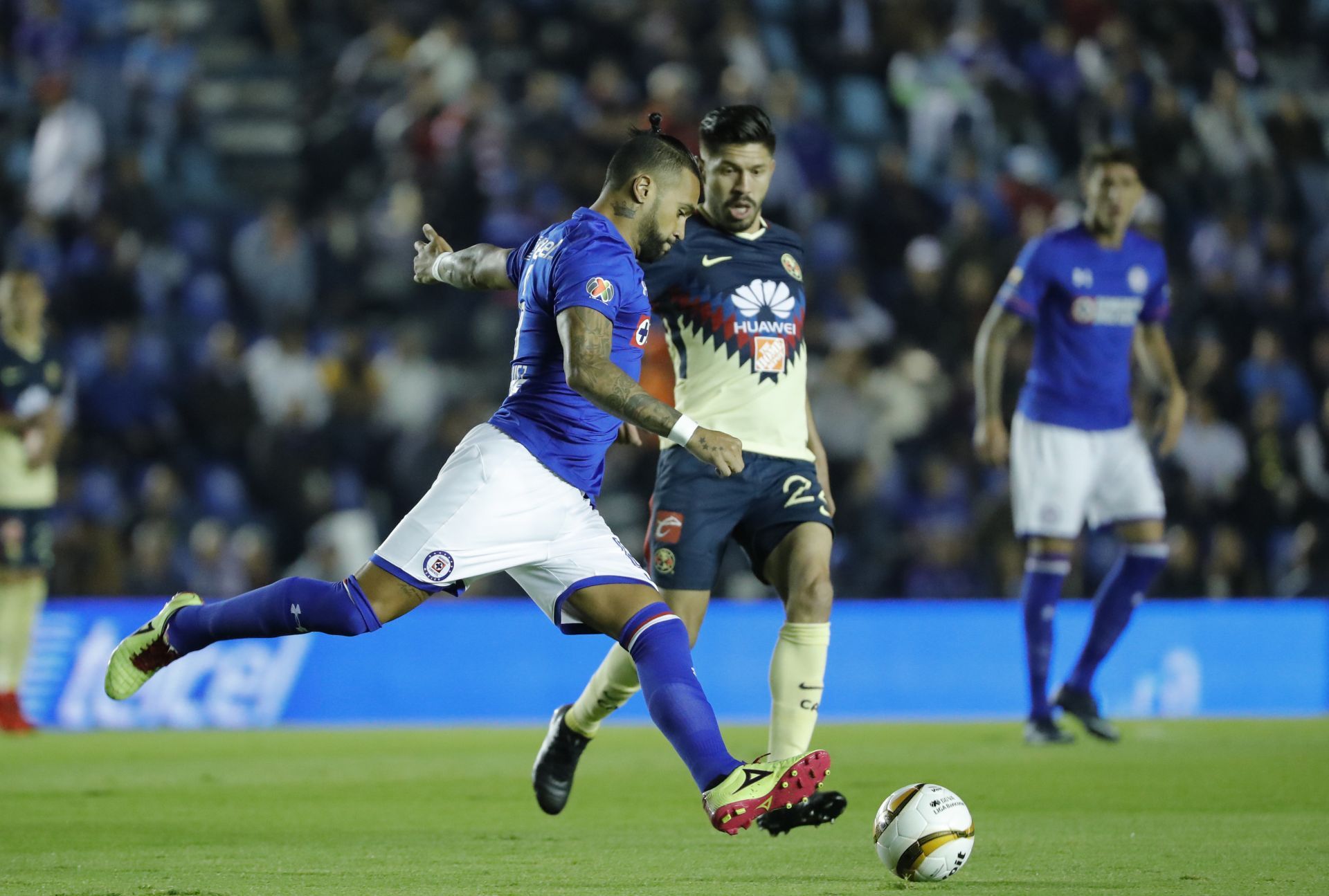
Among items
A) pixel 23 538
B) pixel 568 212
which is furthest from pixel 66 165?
pixel 23 538

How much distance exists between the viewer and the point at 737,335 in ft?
21.6

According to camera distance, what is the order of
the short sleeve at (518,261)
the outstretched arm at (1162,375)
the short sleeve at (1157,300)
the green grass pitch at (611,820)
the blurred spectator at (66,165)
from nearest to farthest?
1. the green grass pitch at (611,820)
2. the short sleeve at (518,261)
3. the short sleeve at (1157,300)
4. the outstretched arm at (1162,375)
5. the blurred spectator at (66,165)

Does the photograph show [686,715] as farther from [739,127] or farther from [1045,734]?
[1045,734]

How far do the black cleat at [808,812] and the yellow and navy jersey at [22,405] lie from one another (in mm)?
7281

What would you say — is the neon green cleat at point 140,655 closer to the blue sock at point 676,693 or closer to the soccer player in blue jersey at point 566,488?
the soccer player in blue jersey at point 566,488

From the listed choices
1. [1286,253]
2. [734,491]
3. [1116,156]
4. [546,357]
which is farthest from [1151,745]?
[1286,253]

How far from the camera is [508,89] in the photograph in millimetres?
17328

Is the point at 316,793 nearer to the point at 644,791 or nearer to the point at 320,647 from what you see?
the point at 644,791

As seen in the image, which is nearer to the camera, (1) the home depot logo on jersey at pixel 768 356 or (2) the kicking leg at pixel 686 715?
(2) the kicking leg at pixel 686 715

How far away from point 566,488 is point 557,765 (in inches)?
64.1

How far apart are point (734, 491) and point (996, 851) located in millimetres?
1715

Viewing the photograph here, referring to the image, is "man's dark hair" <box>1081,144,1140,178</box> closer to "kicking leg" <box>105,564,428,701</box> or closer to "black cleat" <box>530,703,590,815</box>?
"black cleat" <box>530,703,590,815</box>

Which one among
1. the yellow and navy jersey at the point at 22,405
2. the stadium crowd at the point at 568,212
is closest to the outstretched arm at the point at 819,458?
the yellow and navy jersey at the point at 22,405

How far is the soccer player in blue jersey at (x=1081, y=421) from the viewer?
9258 mm
